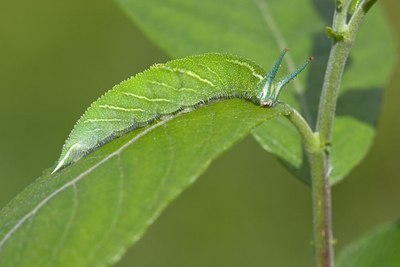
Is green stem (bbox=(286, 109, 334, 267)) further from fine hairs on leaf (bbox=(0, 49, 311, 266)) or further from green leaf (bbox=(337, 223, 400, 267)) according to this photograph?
green leaf (bbox=(337, 223, 400, 267))

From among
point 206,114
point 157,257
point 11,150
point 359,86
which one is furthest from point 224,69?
point 11,150

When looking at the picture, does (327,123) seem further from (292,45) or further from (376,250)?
(292,45)

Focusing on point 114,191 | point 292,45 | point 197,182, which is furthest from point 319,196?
point 197,182


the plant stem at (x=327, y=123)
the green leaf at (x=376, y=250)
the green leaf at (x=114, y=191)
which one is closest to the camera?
the green leaf at (x=114, y=191)

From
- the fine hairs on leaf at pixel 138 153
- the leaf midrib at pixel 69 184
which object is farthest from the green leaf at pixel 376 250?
the leaf midrib at pixel 69 184

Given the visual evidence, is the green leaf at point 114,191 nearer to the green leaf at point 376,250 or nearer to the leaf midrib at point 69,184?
the leaf midrib at point 69,184
